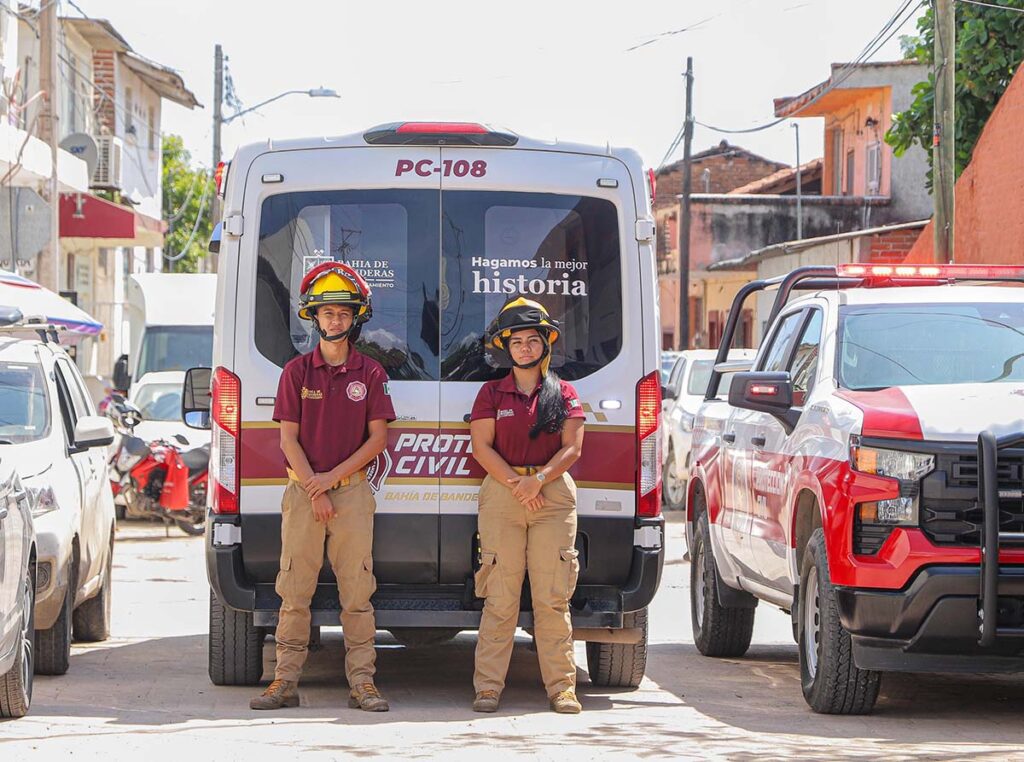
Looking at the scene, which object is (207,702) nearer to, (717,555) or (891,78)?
(717,555)

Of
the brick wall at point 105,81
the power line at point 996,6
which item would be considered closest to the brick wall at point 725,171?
the brick wall at point 105,81

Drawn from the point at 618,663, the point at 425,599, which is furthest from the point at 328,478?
the point at 618,663

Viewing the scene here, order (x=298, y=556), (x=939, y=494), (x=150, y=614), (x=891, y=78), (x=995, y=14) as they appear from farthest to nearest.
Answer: (x=891, y=78) < (x=995, y=14) < (x=150, y=614) < (x=298, y=556) < (x=939, y=494)

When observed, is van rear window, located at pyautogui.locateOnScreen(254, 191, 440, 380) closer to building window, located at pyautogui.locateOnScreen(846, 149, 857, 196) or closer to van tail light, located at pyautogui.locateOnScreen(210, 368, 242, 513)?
van tail light, located at pyautogui.locateOnScreen(210, 368, 242, 513)

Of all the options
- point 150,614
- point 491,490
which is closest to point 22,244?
point 150,614

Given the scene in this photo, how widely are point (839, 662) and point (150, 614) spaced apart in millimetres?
6636

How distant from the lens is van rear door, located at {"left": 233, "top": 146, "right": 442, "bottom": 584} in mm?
8734

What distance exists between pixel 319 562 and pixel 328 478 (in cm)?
41

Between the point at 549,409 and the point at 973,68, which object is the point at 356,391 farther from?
the point at 973,68

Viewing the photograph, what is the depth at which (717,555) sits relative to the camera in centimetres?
1102

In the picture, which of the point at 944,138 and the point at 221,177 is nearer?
the point at 221,177

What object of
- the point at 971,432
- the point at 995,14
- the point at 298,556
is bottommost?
the point at 298,556

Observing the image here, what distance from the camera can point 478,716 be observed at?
8.46 metres

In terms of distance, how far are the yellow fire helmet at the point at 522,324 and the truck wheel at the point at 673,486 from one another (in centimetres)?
1493
